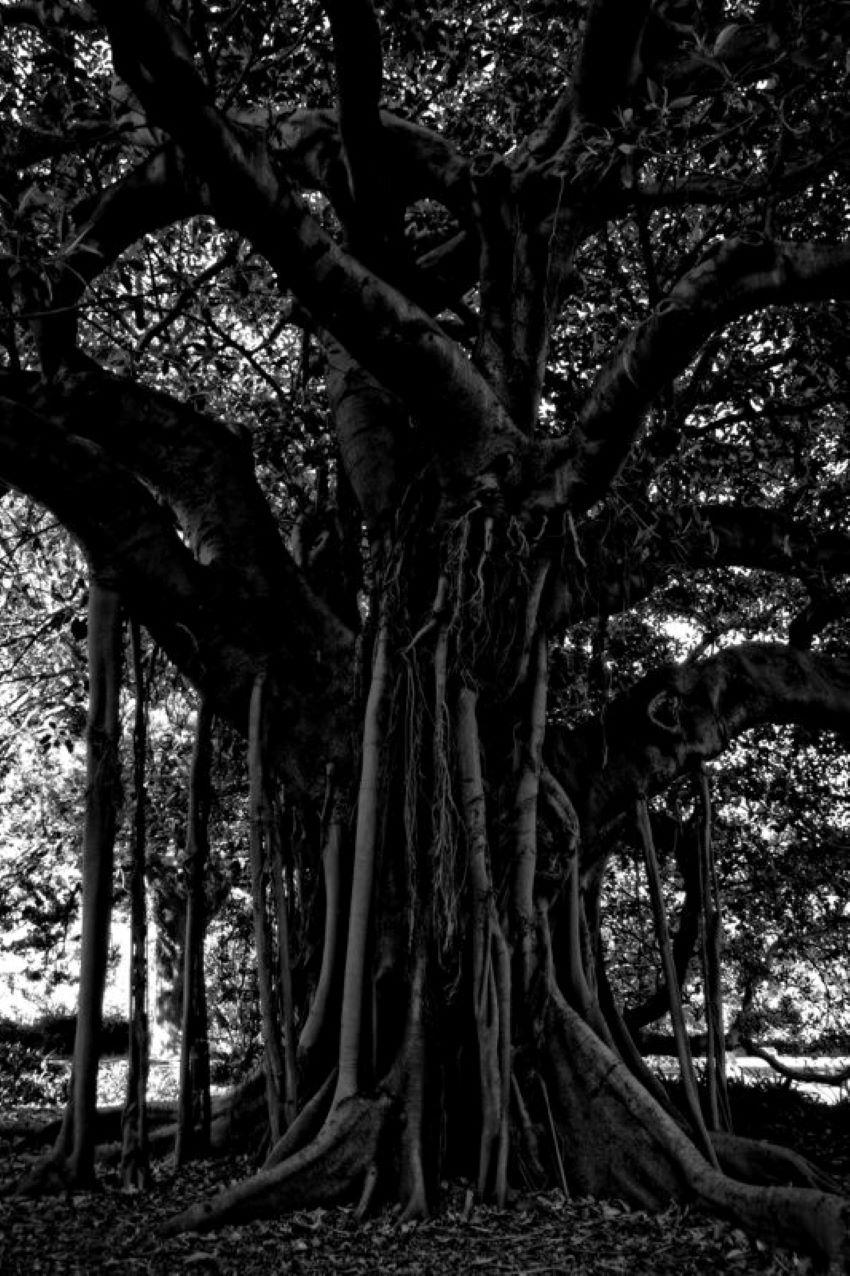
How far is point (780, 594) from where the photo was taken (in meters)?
8.65

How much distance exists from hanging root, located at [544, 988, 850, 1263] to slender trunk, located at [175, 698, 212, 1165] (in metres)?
1.72

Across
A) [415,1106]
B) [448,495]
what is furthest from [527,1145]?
[448,495]

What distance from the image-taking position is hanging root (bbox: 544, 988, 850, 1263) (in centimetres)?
326

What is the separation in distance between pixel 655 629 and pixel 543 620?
386 centimetres

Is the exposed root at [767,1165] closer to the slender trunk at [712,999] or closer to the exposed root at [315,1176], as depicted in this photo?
the slender trunk at [712,999]

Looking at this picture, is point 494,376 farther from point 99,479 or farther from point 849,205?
point 849,205

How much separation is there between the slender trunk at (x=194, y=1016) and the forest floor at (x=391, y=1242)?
0.72 meters

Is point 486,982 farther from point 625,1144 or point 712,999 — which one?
point 712,999

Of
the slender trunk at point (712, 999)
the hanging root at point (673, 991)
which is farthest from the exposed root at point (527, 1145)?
the slender trunk at point (712, 999)

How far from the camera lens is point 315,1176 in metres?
3.54

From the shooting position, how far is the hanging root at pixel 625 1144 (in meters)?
3.26

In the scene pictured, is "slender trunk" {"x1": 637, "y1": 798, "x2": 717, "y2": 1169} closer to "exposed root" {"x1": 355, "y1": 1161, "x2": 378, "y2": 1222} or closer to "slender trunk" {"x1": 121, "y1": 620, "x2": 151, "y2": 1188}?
"exposed root" {"x1": 355, "y1": 1161, "x2": 378, "y2": 1222}

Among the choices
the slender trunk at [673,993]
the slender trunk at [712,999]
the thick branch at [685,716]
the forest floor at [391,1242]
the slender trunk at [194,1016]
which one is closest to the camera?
the forest floor at [391,1242]

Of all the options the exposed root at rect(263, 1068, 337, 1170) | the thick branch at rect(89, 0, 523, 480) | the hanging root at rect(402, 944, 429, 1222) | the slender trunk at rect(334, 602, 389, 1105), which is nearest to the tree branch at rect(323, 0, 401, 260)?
the thick branch at rect(89, 0, 523, 480)
